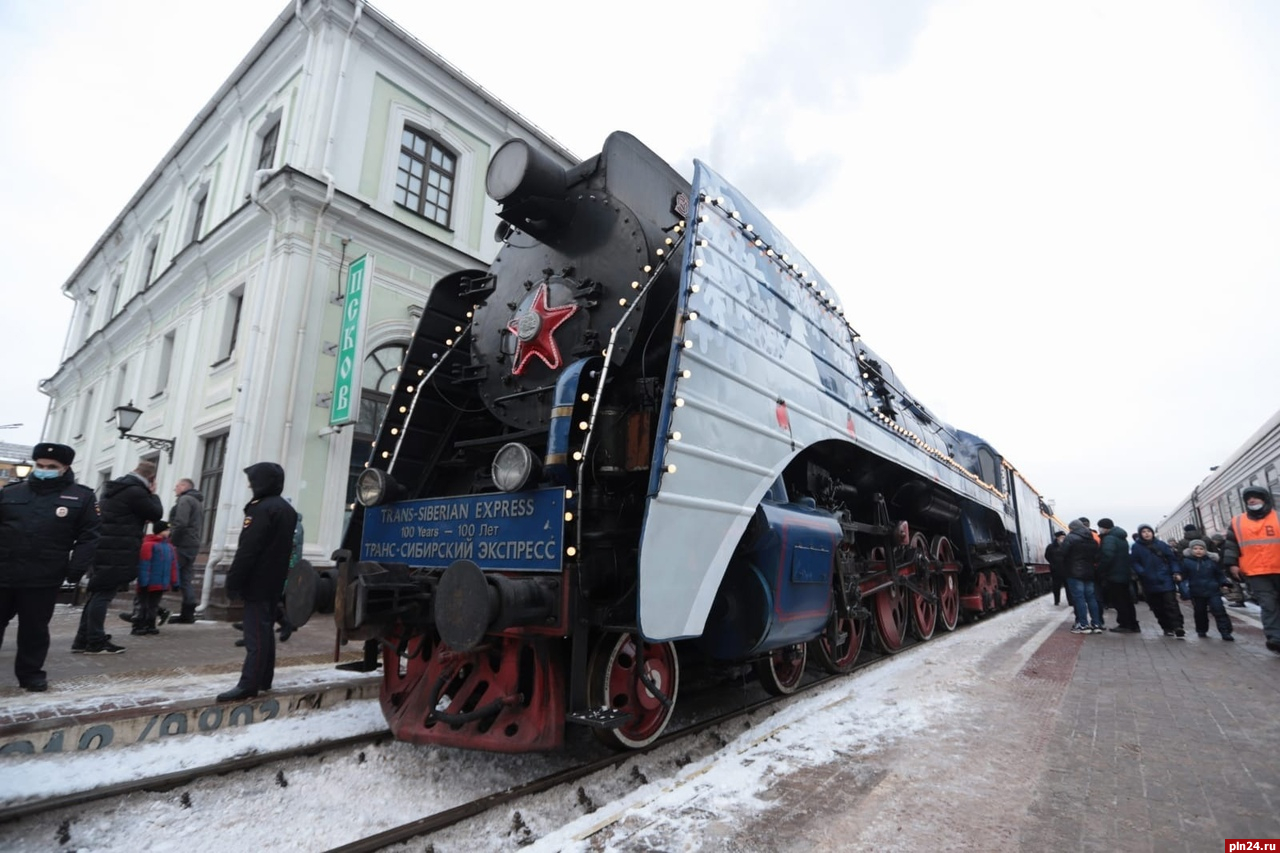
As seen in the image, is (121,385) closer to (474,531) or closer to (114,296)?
(114,296)

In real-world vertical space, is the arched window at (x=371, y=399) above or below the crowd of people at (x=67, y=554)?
above

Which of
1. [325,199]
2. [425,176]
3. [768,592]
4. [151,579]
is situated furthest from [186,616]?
[425,176]

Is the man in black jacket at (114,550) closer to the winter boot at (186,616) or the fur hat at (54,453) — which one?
the fur hat at (54,453)

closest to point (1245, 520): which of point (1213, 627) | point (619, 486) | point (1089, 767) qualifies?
point (1213, 627)

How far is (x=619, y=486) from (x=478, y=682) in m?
1.11

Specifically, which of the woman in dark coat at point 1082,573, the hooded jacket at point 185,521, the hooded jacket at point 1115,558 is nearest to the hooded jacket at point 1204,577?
the hooded jacket at point 1115,558

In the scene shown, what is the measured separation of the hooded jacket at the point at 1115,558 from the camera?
7.95 metres

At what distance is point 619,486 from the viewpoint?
3.22 meters

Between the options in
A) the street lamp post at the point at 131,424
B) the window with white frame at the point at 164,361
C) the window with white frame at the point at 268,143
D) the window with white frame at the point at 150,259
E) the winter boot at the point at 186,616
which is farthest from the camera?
the window with white frame at the point at 150,259

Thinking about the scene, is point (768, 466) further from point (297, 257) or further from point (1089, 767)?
point (297, 257)

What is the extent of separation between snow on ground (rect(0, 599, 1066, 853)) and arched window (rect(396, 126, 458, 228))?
9390mm

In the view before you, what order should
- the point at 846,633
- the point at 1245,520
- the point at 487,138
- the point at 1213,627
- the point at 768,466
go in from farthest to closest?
the point at 487,138 → the point at 1213,627 → the point at 1245,520 → the point at 846,633 → the point at 768,466

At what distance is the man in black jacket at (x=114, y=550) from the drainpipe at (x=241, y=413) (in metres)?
3.18

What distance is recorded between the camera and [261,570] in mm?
4012
